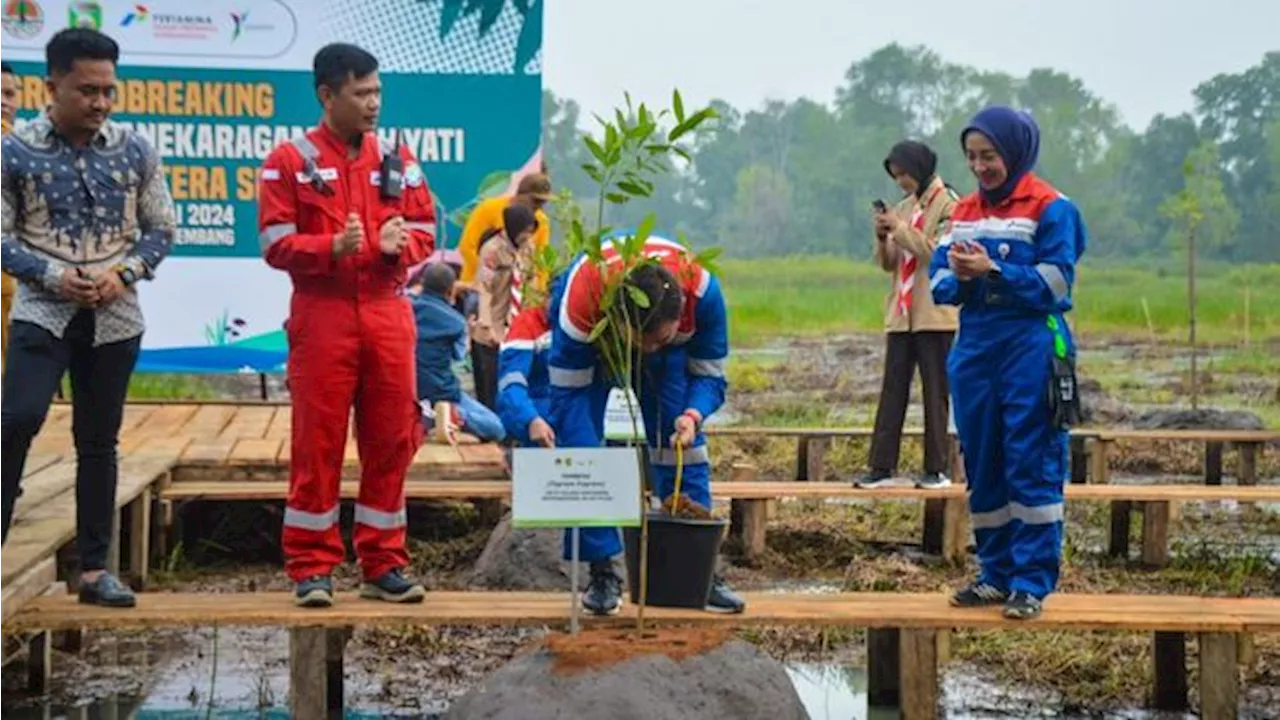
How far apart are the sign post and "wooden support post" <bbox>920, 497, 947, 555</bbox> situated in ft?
14.4

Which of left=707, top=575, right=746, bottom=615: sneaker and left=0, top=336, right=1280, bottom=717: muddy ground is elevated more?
left=707, top=575, right=746, bottom=615: sneaker

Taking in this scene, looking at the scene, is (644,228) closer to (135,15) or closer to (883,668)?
(883,668)

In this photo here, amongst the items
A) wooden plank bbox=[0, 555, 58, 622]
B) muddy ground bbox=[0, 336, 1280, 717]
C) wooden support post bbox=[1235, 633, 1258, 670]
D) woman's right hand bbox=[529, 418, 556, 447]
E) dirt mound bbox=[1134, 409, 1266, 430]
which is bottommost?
muddy ground bbox=[0, 336, 1280, 717]

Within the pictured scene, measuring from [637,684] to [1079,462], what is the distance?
6695 millimetres

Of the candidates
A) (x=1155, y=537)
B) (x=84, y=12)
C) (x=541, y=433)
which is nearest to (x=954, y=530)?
(x=1155, y=537)

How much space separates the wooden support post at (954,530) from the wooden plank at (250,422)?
329 cm

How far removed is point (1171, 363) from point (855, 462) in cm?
1286

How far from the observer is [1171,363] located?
24969mm

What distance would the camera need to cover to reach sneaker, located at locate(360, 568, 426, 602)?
19.8ft

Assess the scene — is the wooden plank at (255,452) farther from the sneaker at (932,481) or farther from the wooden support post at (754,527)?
the sneaker at (932,481)

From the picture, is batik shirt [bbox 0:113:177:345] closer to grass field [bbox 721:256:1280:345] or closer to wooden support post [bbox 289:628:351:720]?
wooden support post [bbox 289:628:351:720]

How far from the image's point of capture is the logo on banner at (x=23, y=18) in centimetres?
1196

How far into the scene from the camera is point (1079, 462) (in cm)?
1133

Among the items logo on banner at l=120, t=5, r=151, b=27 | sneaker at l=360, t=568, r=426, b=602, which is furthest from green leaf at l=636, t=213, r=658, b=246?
logo on banner at l=120, t=5, r=151, b=27
